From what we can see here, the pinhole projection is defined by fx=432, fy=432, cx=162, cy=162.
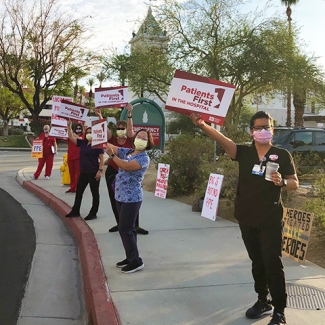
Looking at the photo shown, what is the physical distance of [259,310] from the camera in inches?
152

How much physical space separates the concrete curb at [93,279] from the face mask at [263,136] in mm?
1988

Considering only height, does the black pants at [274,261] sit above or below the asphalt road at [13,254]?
above

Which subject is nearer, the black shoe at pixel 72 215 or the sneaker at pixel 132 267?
the sneaker at pixel 132 267

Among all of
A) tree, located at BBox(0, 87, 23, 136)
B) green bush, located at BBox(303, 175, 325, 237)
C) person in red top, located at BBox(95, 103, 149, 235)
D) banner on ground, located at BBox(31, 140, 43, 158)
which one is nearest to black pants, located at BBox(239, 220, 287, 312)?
green bush, located at BBox(303, 175, 325, 237)

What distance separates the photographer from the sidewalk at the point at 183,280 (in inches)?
154

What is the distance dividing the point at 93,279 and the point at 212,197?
3319 mm

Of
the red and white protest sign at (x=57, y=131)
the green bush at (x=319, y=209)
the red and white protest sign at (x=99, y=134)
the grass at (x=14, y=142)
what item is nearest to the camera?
the green bush at (x=319, y=209)

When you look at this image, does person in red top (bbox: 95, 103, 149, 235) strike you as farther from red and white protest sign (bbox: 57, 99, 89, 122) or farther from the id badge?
the id badge

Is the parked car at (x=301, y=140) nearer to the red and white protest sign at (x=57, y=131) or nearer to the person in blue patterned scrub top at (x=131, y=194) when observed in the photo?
the red and white protest sign at (x=57, y=131)

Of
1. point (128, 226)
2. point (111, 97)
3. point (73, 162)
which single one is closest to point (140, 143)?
point (128, 226)

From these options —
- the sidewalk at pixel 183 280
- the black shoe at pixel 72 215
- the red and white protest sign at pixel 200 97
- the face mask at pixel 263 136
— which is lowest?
the sidewalk at pixel 183 280

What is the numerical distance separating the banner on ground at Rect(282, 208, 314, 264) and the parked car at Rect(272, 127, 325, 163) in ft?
24.9

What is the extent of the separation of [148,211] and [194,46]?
13112 millimetres

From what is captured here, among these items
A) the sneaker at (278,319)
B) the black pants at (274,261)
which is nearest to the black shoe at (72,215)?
the black pants at (274,261)
